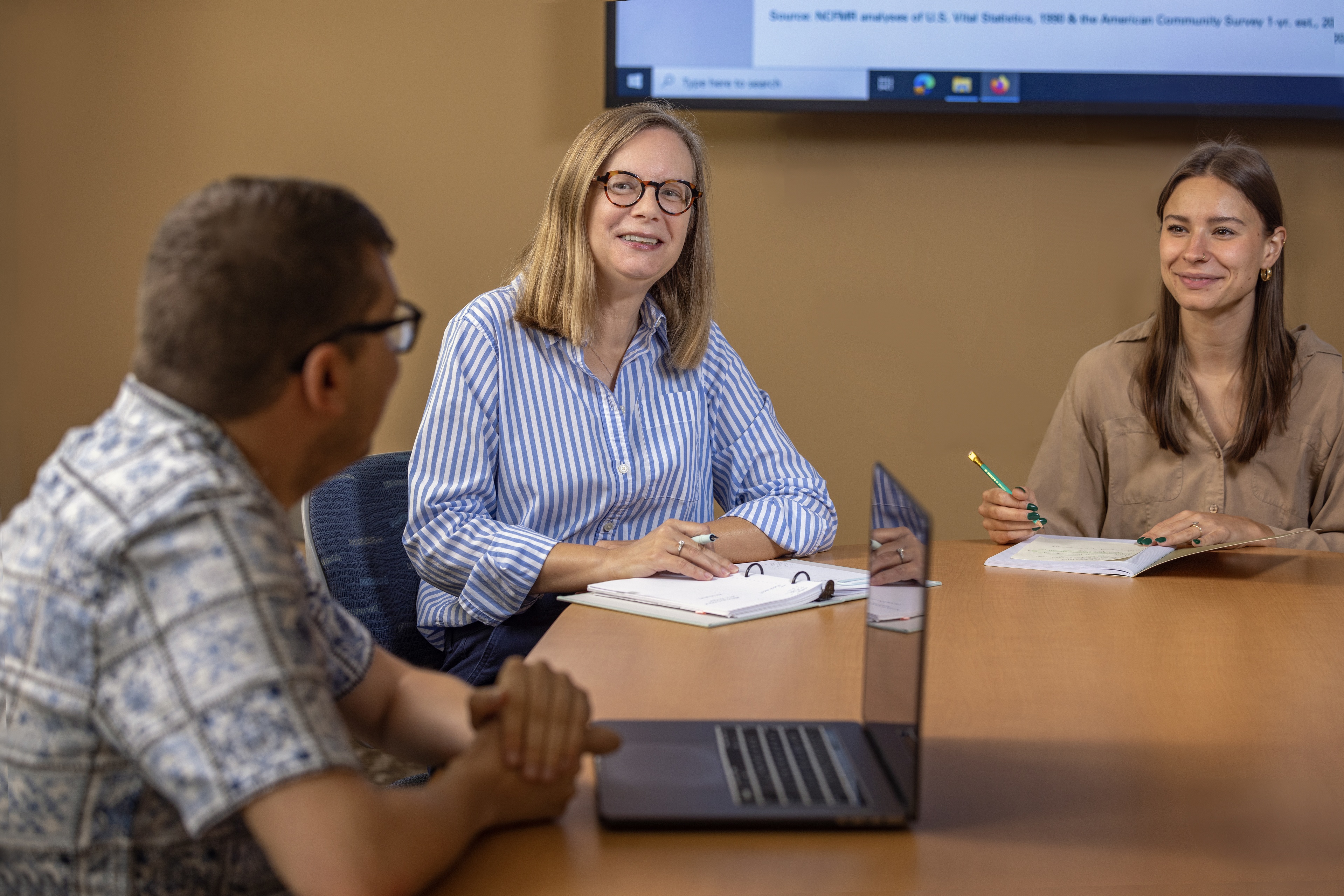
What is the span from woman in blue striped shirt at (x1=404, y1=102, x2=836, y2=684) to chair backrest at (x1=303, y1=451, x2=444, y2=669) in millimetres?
44

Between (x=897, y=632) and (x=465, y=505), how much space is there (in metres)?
0.95

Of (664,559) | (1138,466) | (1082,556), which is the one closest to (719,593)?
(664,559)

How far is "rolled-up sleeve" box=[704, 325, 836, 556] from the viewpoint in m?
2.05

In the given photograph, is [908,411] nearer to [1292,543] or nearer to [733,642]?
[1292,543]

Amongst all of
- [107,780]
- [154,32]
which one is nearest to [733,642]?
[107,780]

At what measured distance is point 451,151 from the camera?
10.0ft

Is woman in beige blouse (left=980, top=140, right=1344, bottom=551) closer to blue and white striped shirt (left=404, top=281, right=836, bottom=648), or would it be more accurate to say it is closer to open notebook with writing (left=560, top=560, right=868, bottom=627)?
blue and white striped shirt (left=404, top=281, right=836, bottom=648)

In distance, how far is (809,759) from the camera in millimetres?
958

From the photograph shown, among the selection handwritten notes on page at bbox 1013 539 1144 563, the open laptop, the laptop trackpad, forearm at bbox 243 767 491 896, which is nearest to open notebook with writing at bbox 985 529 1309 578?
handwritten notes on page at bbox 1013 539 1144 563

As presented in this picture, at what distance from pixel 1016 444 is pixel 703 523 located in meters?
1.63

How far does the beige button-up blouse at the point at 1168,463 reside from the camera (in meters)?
2.20

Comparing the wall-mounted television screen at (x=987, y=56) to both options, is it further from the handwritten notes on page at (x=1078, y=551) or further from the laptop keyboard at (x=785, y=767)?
the laptop keyboard at (x=785, y=767)

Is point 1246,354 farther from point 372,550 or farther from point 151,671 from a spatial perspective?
point 151,671

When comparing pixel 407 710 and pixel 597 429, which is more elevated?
pixel 597 429
